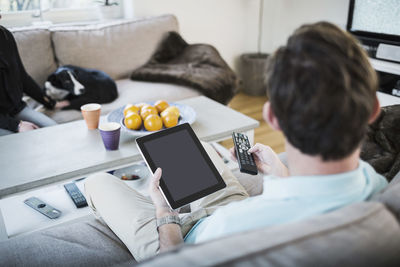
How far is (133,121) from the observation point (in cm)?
165

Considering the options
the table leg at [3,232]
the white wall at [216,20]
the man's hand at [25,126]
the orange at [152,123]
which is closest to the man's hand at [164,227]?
the orange at [152,123]

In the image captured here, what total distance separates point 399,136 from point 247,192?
0.54 m

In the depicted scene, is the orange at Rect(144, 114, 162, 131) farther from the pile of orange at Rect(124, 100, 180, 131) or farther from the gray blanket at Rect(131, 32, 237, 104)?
the gray blanket at Rect(131, 32, 237, 104)

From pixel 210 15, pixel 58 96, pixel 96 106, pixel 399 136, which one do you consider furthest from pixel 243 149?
pixel 210 15

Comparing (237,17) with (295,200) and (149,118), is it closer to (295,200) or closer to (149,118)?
(149,118)

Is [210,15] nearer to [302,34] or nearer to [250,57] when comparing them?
[250,57]

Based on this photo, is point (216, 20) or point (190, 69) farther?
point (216, 20)

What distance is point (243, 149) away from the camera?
4.10 ft

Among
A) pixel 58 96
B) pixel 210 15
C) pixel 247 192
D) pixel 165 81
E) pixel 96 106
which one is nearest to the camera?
pixel 247 192

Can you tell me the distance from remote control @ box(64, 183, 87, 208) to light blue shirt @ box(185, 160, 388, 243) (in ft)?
3.19

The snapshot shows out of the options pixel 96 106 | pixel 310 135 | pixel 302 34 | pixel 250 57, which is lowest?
pixel 250 57

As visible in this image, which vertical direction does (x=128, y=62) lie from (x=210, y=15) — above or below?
below

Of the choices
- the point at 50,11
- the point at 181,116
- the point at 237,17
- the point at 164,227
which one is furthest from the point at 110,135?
the point at 237,17

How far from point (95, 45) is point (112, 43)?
13cm
